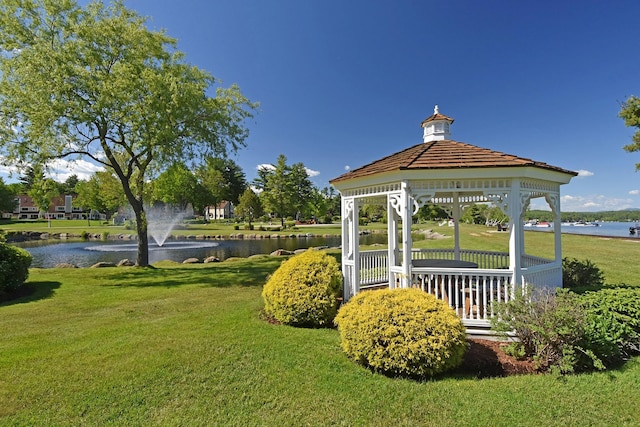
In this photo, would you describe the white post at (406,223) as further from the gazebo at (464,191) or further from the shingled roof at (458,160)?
the shingled roof at (458,160)

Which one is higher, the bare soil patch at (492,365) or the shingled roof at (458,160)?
the shingled roof at (458,160)

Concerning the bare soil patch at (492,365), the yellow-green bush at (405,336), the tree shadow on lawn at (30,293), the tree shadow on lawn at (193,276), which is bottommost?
the bare soil patch at (492,365)

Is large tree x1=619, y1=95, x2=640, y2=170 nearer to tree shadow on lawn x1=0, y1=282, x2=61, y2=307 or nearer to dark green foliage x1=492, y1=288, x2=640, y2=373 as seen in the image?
dark green foliage x1=492, y1=288, x2=640, y2=373

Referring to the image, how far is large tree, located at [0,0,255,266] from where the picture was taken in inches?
412

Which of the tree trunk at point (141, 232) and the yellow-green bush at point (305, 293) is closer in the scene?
the yellow-green bush at point (305, 293)

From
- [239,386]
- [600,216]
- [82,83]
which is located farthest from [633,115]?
[600,216]

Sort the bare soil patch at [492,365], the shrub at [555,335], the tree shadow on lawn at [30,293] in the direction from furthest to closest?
the tree shadow on lawn at [30,293], the bare soil patch at [492,365], the shrub at [555,335]

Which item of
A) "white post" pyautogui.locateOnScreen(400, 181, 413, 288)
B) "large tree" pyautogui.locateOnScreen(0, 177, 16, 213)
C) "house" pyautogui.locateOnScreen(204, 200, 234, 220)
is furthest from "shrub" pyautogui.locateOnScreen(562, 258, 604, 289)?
"house" pyautogui.locateOnScreen(204, 200, 234, 220)

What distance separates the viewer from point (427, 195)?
602 cm

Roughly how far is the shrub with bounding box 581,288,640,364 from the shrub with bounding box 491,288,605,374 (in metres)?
0.14

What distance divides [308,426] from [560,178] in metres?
7.14

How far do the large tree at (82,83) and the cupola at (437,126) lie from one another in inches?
331

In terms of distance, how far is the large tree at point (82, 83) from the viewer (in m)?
10.5

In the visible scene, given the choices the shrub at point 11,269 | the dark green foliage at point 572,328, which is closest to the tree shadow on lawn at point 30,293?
the shrub at point 11,269
